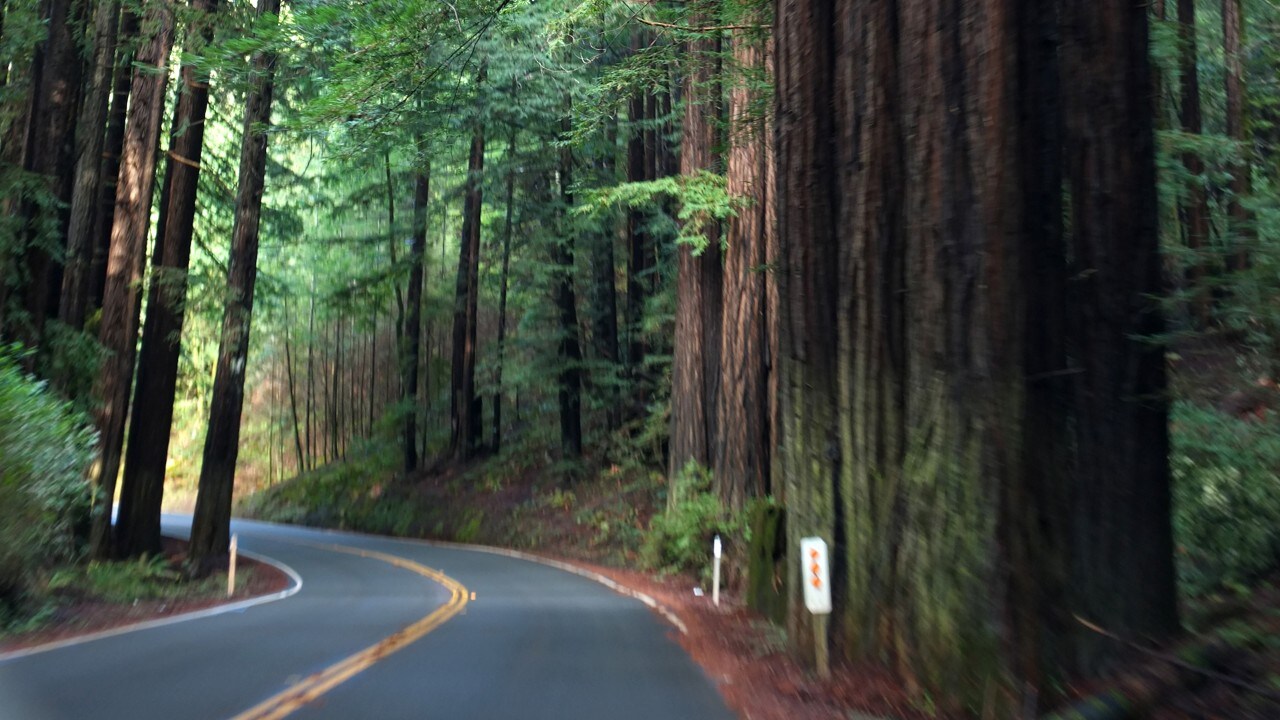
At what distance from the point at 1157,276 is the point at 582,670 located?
18.9ft

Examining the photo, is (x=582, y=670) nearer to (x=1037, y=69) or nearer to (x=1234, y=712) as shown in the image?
(x=1234, y=712)

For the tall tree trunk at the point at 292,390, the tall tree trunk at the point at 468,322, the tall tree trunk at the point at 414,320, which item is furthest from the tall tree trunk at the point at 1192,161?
the tall tree trunk at the point at 292,390

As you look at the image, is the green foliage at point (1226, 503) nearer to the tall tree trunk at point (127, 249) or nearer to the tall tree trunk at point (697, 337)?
the tall tree trunk at point (697, 337)

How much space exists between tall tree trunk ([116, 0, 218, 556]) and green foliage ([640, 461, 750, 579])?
10.3 meters

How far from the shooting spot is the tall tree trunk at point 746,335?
53.9ft

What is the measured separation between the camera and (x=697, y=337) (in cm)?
1986

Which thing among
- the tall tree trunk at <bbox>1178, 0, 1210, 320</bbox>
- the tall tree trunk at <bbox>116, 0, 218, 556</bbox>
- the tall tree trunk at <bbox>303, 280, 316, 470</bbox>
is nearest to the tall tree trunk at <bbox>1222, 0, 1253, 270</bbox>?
the tall tree trunk at <bbox>1178, 0, 1210, 320</bbox>

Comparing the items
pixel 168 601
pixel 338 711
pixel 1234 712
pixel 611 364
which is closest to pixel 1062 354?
pixel 1234 712

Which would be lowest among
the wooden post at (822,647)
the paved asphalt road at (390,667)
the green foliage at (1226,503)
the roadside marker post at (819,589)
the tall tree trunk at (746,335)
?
the paved asphalt road at (390,667)

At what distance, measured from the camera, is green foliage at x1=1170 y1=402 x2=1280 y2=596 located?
26.5ft

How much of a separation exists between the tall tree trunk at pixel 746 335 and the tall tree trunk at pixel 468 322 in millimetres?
14440

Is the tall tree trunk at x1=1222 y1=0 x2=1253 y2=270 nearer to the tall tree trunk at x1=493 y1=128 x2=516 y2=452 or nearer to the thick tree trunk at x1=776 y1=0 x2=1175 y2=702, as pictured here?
Result: the thick tree trunk at x1=776 y1=0 x2=1175 y2=702

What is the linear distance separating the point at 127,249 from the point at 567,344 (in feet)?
46.6

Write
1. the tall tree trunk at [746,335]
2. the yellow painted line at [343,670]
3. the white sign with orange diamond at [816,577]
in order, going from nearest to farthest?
1. the yellow painted line at [343,670]
2. the white sign with orange diamond at [816,577]
3. the tall tree trunk at [746,335]
